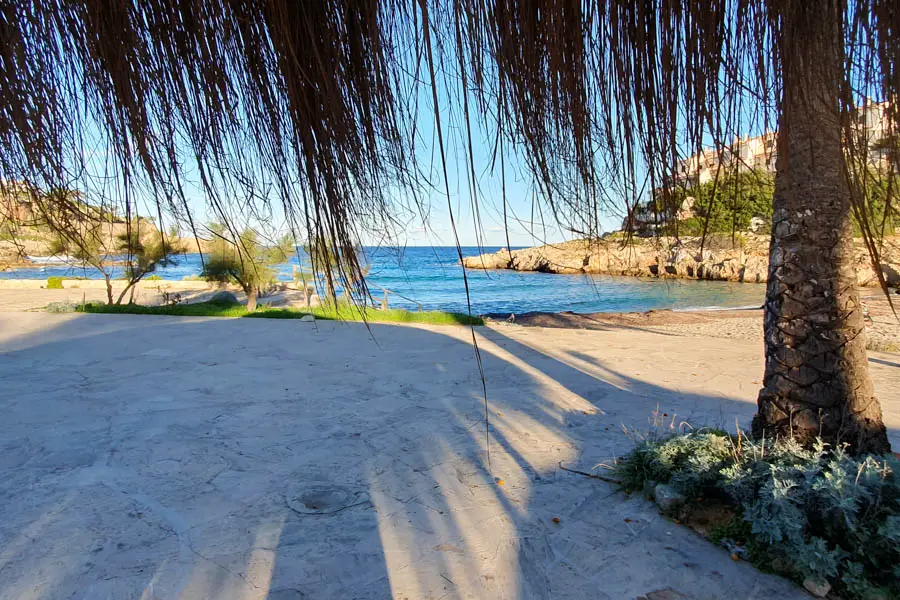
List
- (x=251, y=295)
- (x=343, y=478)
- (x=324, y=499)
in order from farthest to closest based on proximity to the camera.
→ (x=251, y=295), (x=343, y=478), (x=324, y=499)

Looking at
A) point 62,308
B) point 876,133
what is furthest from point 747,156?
point 62,308

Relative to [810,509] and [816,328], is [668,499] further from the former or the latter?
[816,328]

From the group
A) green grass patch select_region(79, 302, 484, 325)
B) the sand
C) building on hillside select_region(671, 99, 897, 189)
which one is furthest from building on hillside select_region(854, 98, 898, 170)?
green grass patch select_region(79, 302, 484, 325)

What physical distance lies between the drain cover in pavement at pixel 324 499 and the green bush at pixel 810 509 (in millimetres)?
2120

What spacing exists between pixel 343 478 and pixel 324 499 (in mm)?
328

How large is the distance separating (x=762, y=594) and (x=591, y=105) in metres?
2.78

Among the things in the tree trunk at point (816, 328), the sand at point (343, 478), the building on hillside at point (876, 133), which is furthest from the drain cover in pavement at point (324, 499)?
the building on hillside at point (876, 133)

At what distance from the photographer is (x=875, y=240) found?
72cm

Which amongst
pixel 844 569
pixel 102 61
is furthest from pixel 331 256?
pixel 844 569

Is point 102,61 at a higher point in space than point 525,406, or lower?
higher

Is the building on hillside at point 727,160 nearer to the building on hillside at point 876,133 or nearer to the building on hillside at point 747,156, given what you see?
the building on hillside at point 747,156

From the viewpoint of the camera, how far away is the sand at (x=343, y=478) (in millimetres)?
2672

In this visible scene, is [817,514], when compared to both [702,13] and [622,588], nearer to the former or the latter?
[622,588]

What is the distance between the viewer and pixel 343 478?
379 centimetres
